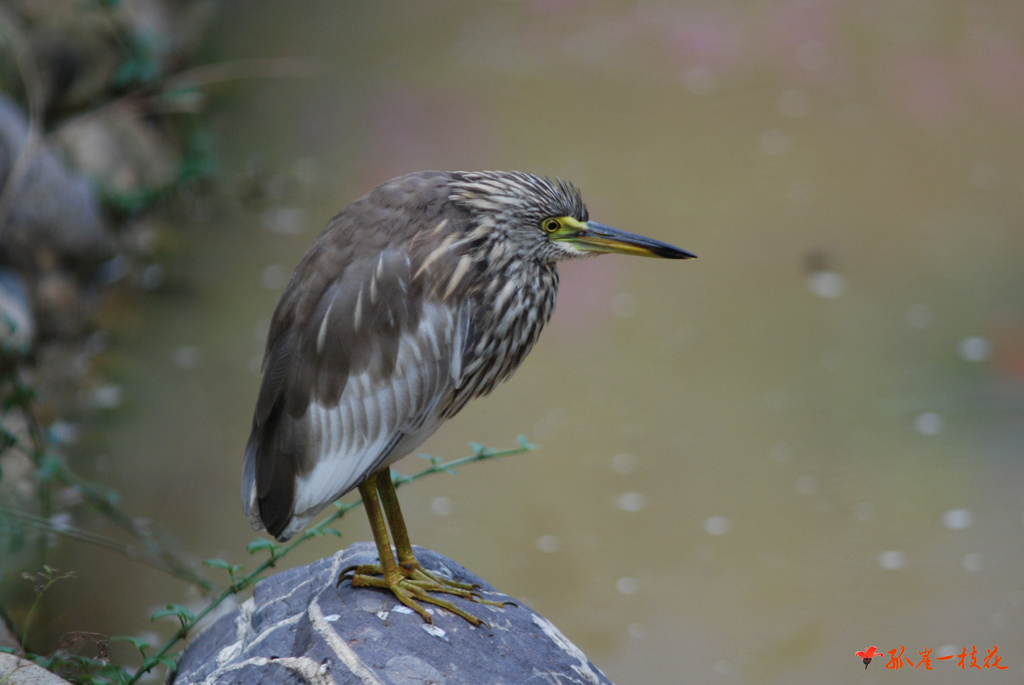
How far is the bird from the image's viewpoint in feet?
6.56

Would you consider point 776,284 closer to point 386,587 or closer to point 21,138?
point 386,587

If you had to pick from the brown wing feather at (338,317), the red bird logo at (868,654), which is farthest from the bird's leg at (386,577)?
the red bird logo at (868,654)

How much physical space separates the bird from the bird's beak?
82mm

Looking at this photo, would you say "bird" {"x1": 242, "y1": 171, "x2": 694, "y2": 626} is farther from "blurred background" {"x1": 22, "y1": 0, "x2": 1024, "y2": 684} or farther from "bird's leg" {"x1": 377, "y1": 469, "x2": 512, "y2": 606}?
"blurred background" {"x1": 22, "y1": 0, "x2": 1024, "y2": 684}

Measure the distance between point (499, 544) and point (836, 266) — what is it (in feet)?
7.37

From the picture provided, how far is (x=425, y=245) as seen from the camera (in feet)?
6.57

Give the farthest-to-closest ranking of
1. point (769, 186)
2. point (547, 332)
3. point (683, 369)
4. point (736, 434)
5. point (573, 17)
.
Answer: point (573, 17) < point (769, 186) < point (547, 332) < point (683, 369) < point (736, 434)

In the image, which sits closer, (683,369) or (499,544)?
(499,544)

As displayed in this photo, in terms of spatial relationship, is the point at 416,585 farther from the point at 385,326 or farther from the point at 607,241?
the point at 607,241

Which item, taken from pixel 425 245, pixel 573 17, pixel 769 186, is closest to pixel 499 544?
pixel 425 245

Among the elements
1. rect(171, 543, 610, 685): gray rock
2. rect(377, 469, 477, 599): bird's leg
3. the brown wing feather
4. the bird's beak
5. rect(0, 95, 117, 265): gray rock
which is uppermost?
rect(0, 95, 117, 265): gray rock

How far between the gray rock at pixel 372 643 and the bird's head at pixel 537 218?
850mm

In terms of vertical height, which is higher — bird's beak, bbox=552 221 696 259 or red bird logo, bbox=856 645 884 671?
bird's beak, bbox=552 221 696 259

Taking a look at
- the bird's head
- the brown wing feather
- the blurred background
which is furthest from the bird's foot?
the blurred background
